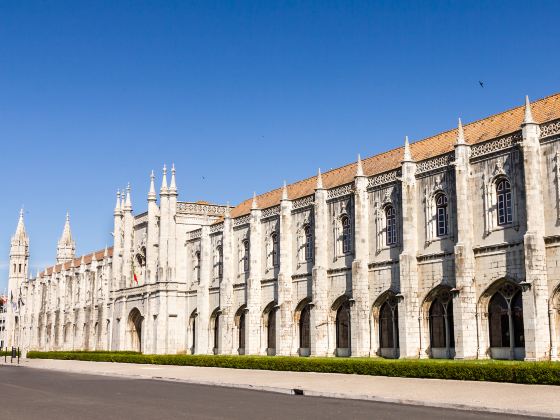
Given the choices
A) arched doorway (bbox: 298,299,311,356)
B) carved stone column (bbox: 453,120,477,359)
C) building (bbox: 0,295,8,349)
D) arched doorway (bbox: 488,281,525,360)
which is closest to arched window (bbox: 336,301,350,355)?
arched doorway (bbox: 298,299,311,356)

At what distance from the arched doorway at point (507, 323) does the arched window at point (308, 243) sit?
45.3 feet

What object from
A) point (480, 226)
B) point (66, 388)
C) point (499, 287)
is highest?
point (480, 226)

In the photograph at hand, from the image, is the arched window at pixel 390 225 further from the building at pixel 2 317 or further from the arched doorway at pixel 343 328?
the building at pixel 2 317

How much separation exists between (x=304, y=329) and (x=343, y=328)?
13.9 feet

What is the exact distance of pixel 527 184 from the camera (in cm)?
2862

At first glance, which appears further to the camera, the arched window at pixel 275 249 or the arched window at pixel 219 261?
the arched window at pixel 219 261

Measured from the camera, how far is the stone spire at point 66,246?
112000 mm

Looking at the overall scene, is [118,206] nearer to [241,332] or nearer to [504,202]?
[241,332]

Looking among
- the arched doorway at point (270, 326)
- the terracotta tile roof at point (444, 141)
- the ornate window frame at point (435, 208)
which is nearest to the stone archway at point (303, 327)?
the arched doorway at point (270, 326)

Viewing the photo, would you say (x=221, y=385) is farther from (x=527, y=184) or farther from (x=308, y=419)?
(x=527, y=184)

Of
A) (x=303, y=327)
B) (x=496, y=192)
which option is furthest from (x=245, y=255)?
(x=496, y=192)

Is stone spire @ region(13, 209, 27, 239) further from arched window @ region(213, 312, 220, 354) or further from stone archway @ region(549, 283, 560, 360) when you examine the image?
stone archway @ region(549, 283, 560, 360)

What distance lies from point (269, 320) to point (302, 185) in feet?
30.6

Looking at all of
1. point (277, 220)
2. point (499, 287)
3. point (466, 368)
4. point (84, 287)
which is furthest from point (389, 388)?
point (84, 287)
